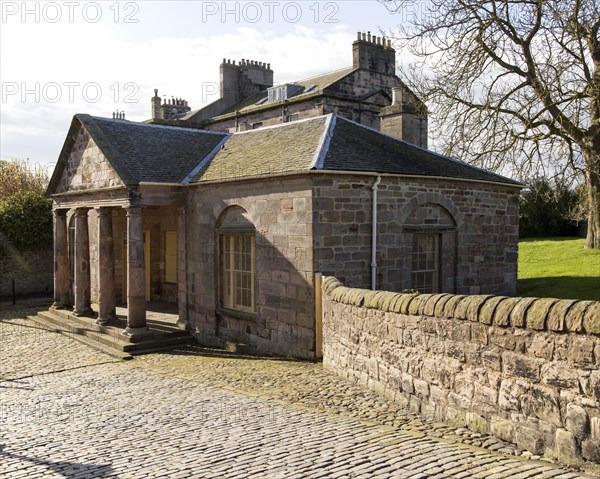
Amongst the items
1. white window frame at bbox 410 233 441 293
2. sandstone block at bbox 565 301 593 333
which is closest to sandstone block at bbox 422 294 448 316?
sandstone block at bbox 565 301 593 333

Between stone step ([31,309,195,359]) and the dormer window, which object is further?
the dormer window

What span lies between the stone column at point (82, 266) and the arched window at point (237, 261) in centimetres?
551

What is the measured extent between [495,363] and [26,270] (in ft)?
78.2

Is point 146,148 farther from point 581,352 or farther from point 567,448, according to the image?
point 567,448

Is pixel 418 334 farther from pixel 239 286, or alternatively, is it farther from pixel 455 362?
pixel 239 286

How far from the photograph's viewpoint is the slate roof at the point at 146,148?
51.0 ft

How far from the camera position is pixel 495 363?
22.6 ft

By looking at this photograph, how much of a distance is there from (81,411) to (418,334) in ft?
18.3

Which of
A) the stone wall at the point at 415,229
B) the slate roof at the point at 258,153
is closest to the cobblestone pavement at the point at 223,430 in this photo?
the stone wall at the point at 415,229

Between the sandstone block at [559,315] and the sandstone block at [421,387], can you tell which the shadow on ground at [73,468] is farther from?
the sandstone block at [559,315]

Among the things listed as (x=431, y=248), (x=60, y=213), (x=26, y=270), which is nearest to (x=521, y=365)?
(x=431, y=248)

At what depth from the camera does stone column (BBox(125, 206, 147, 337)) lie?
14984 mm

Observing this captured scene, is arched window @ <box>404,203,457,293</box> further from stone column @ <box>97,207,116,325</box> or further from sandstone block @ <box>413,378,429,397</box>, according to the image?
stone column @ <box>97,207,116,325</box>

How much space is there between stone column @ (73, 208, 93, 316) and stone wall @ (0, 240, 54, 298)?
8656mm
